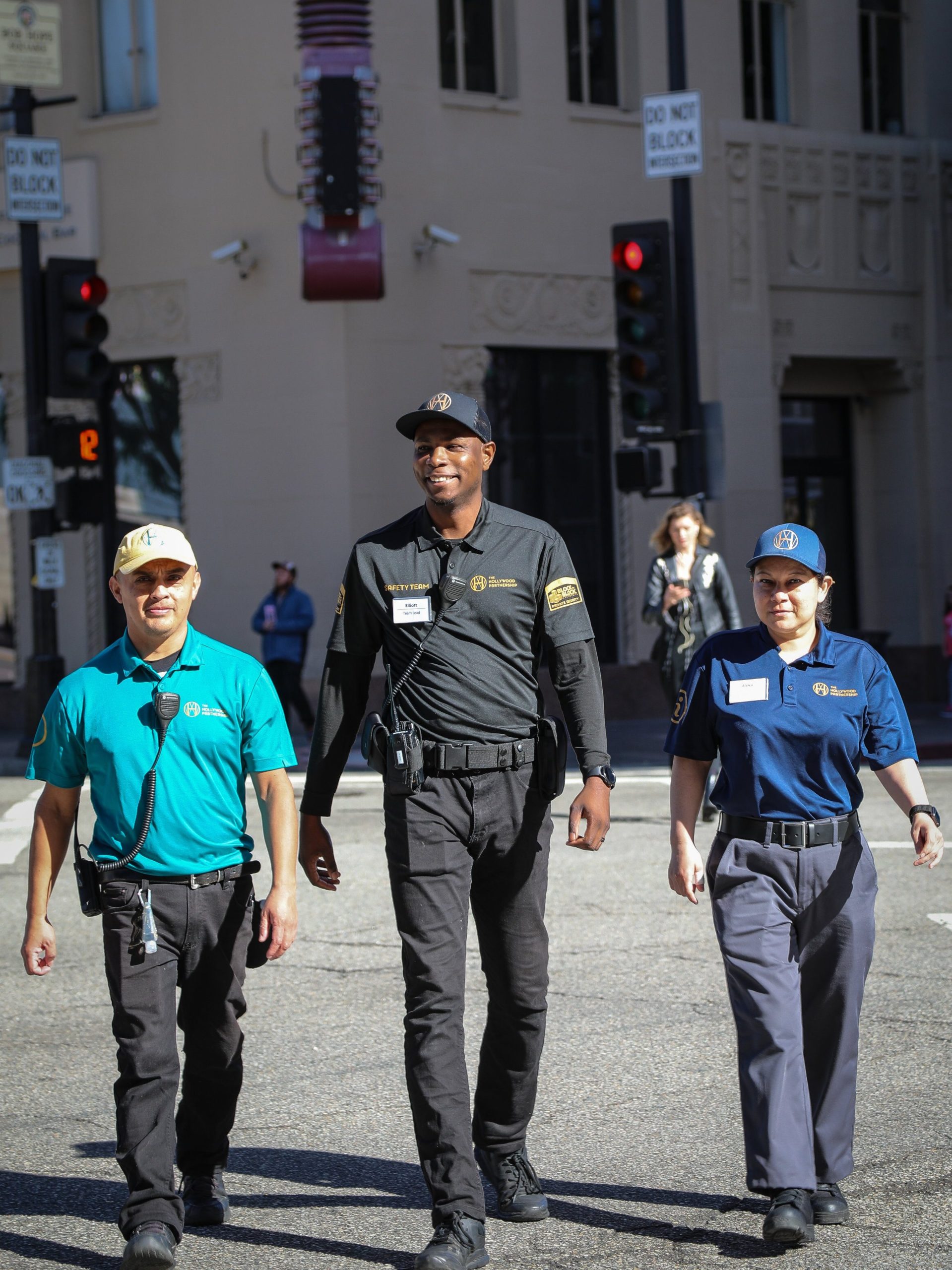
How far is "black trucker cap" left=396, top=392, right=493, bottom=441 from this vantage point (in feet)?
14.6

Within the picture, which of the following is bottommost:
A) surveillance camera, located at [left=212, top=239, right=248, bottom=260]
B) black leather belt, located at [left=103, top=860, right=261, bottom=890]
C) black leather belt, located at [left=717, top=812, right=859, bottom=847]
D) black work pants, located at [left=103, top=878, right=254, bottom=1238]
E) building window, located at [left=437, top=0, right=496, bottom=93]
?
black work pants, located at [left=103, top=878, right=254, bottom=1238]

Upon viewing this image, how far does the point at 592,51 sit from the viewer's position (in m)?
20.7

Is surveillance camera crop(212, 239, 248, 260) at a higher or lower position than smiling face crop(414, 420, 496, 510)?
higher

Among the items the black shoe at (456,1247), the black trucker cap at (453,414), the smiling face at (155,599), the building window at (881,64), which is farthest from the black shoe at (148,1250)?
→ the building window at (881,64)

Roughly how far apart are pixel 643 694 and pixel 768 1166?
1635 cm

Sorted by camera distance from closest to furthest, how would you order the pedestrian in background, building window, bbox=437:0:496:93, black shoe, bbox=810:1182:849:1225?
black shoe, bbox=810:1182:849:1225 < the pedestrian in background < building window, bbox=437:0:496:93

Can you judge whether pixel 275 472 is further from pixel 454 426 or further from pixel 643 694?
pixel 454 426

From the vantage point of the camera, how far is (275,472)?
1953 centimetres

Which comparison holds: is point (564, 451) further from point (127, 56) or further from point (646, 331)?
point (127, 56)

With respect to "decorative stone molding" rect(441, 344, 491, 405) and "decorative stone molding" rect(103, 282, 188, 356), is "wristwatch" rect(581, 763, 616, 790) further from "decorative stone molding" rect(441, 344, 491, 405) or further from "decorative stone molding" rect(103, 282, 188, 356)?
"decorative stone molding" rect(103, 282, 188, 356)

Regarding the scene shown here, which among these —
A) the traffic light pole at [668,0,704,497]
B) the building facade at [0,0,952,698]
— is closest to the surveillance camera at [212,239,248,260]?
the building facade at [0,0,952,698]

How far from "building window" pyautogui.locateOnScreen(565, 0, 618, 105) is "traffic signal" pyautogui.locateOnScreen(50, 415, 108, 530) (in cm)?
→ 808

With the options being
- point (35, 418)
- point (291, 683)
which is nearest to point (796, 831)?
point (35, 418)

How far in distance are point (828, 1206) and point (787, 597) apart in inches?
60.7
